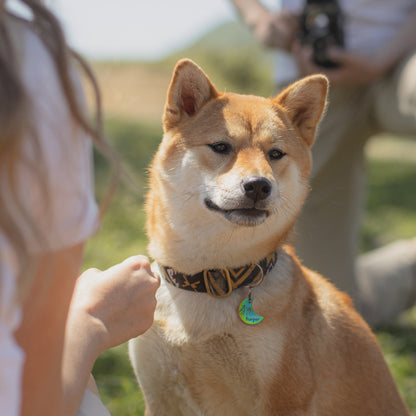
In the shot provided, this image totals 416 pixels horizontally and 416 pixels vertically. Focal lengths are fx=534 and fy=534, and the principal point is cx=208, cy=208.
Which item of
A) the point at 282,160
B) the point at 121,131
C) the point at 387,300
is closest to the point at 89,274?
the point at 282,160

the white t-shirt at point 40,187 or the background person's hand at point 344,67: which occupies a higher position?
the white t-shirt at point 40,187

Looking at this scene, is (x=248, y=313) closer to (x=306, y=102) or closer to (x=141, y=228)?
(x=306, y=102)

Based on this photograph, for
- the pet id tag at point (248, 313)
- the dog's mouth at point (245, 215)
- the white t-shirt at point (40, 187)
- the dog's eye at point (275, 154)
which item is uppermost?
the white t-shirt at point (40, 187)

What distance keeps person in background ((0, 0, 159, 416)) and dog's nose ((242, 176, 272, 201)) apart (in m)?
0.93

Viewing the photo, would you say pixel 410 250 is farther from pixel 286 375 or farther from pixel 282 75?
pixel 286 375

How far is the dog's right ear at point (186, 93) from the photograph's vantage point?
2.11 m

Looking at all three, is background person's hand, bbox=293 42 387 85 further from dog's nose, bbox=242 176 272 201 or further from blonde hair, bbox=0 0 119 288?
blonde hair, bbox=0 0 119 288

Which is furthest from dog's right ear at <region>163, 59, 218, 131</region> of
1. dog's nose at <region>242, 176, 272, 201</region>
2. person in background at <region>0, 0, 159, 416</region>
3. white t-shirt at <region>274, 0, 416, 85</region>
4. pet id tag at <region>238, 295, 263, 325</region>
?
white t-shirt at <region>274, 0, 416, 85</region>

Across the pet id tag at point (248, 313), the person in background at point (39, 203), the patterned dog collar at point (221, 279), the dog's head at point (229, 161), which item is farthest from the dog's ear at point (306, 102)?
the person in background at point (39, 203)

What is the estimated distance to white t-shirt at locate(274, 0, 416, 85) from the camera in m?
3.25

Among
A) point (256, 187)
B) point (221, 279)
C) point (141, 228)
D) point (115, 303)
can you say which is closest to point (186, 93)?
point (256, 187)

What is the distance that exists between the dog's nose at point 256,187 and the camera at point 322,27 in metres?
1.55

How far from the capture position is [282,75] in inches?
140

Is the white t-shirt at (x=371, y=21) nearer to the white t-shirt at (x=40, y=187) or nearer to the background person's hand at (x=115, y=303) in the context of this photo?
the background person's hand at (x=115, y=303)
